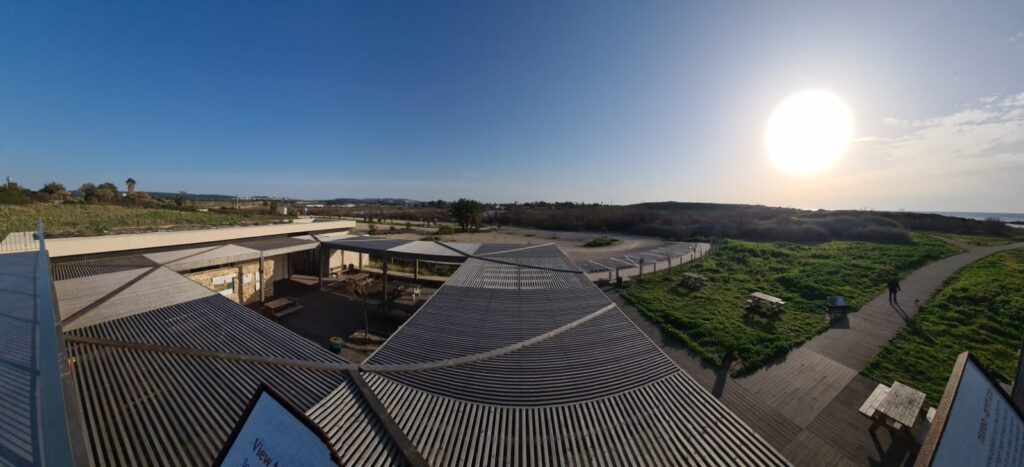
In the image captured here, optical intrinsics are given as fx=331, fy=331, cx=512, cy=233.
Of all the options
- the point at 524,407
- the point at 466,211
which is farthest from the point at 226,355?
the point at 466,211

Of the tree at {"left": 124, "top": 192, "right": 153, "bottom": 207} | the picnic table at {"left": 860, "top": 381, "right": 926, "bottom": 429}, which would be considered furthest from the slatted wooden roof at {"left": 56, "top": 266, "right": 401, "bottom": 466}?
the tree at {"left": 124, "top": 192, "right": 153, "bottom": 207}

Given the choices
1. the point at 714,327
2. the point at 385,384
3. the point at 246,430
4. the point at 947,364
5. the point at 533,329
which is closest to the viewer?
the point at 246,430

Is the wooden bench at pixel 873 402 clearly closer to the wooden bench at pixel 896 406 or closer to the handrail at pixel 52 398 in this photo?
the wooden bench at pixel 896 406

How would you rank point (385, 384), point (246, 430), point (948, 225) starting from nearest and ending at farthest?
point (246, 430), point (385, 384), point (948, 225)

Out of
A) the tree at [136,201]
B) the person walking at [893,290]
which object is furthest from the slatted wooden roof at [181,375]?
the tree at [136,201]

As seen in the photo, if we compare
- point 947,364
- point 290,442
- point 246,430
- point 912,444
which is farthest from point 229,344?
point 947,364

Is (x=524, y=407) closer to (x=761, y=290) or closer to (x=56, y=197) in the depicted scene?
(x=761, y=290)

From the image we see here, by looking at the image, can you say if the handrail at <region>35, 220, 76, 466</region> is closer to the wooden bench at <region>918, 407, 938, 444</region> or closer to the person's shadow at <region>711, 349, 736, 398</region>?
the person's shadow at <region>711, 349, 736, 398</region>

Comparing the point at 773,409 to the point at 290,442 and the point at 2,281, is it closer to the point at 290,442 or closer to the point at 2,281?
the point at 290,442
